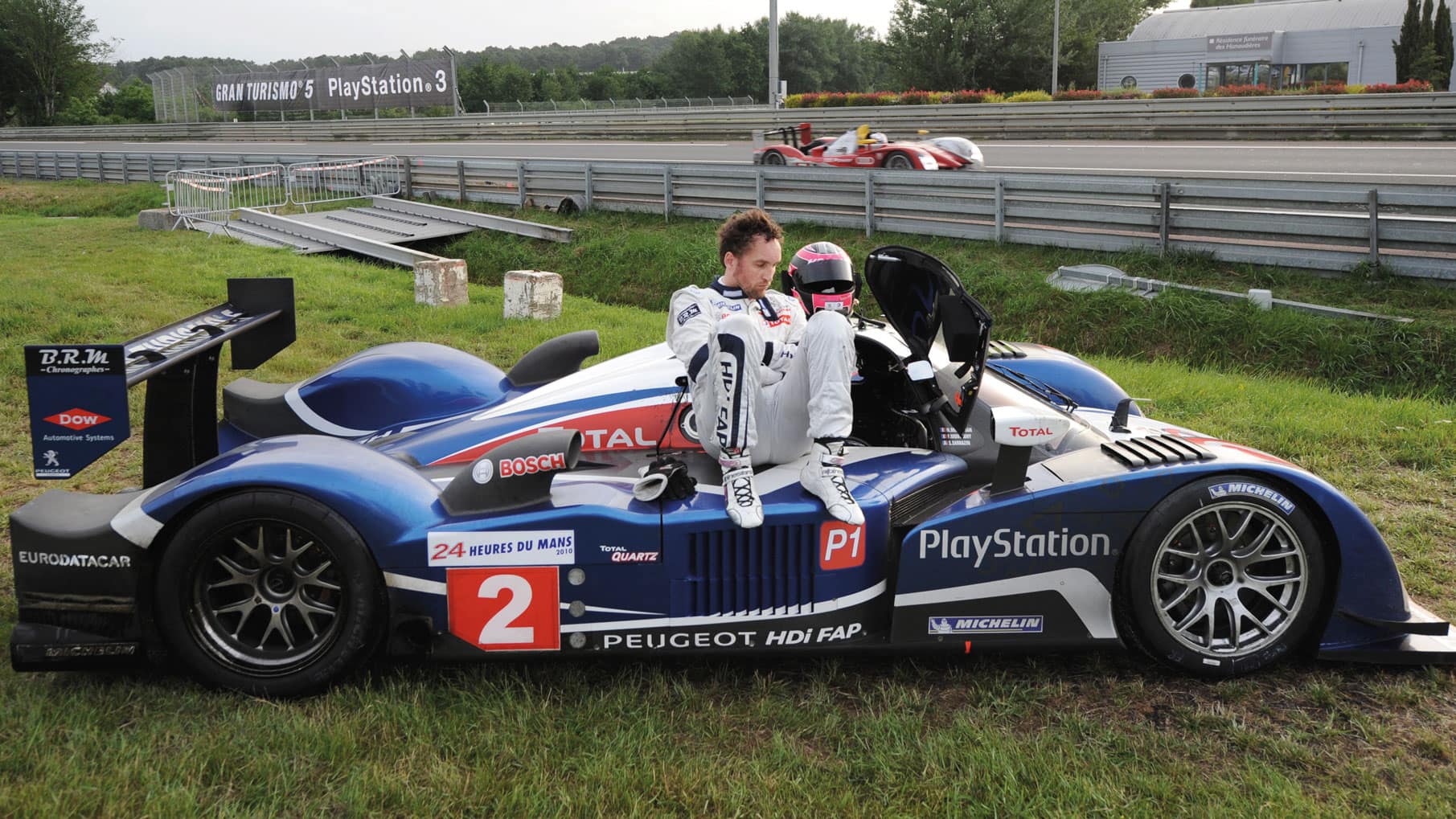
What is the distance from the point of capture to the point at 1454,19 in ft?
139

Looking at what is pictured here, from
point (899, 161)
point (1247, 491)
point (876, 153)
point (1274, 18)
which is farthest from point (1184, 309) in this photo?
point (1274, 18)

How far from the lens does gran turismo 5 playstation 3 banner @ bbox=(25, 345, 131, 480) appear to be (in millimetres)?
3795

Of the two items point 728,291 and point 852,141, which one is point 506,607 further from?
point 852,141

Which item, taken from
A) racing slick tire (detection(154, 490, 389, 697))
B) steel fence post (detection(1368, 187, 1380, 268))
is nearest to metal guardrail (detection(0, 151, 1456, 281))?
steel fence post (detection(1368, 187, 1380, 268))

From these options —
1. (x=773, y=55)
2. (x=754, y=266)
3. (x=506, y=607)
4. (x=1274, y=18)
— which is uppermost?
(x=1274, y=18)

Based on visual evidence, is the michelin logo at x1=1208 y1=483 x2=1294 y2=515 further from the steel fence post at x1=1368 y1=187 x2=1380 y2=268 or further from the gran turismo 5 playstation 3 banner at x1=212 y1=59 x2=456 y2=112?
the gran turismo 5 playstation 3 banner at x1=212 y1=59 x2=456 y2=112

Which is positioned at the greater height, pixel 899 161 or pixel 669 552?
pixel 899 161

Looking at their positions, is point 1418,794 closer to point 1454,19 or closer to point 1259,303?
point 1259,303

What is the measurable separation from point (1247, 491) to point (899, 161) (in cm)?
1428

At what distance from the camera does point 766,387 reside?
4.48m

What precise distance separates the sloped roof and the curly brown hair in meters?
49.1

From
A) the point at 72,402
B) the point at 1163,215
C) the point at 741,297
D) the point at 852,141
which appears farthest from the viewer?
the point at 852,141

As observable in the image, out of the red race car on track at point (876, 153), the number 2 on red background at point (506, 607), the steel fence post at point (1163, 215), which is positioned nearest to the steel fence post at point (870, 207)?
the red race car on track at point (876, 153)

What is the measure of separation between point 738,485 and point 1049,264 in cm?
996
